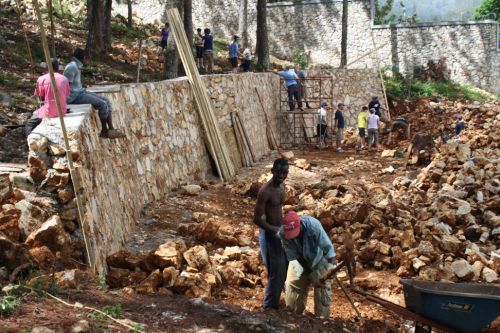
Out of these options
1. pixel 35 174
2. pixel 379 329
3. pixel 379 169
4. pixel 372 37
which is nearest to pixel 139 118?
pixel 35 174

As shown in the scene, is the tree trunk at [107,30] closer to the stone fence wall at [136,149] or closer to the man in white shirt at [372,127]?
the stone fence wall at [136,149]

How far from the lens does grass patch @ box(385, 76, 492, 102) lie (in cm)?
2705

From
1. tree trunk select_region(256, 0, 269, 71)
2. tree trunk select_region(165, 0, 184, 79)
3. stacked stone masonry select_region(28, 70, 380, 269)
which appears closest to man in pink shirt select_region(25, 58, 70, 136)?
stacked stone masonry select_region(28, 70, 380, 269)

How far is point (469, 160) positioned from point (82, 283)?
8.83 metres

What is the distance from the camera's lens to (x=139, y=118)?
10.5 metres

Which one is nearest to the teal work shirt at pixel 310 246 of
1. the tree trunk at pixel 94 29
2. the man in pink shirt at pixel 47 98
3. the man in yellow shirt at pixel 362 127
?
the man in pink shirt at pixel 47 98

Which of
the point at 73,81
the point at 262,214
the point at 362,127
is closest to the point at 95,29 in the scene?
the point at 362,127

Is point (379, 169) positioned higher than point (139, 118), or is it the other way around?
point (139, 118)

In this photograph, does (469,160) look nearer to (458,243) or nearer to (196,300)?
(458,243)

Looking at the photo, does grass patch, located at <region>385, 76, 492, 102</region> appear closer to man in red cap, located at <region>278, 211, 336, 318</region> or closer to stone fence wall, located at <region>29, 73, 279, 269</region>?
stone fence wall, located at <region>29, 73, 279, 269</region>

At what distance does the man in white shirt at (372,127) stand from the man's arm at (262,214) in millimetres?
13625

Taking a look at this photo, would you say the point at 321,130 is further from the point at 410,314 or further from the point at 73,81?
the point at 410,314

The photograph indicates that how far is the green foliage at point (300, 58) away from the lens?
29922mm

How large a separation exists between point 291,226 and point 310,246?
1.04 ft
